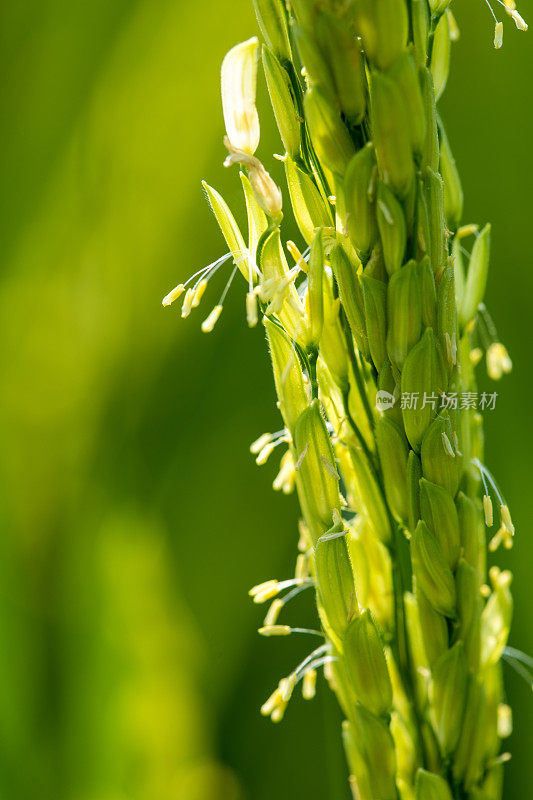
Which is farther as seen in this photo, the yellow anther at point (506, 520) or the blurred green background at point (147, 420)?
the blurred green background at point (147, 420)

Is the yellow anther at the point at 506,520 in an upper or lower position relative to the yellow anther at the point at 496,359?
lower

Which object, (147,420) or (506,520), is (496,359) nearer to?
(506,520)

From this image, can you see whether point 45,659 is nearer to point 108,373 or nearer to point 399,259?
point 108,373

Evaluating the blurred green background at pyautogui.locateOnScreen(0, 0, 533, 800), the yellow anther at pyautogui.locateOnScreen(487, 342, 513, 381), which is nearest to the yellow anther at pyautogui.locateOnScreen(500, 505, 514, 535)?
the yellow anther at pyautogui.locateOnScreen(487, 342, 513, 381)

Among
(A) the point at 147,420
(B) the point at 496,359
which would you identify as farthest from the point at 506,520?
(A) the point at 147,420

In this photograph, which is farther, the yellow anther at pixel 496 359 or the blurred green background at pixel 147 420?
the blurred green background at pixel 147 420

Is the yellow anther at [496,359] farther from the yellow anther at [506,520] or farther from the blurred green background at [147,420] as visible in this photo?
the blurred green background at [147,420]

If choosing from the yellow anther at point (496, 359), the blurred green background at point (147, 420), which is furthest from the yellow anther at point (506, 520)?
the blurred green background at point (147, 420)

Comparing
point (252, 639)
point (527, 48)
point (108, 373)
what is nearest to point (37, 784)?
point (252, 639)
